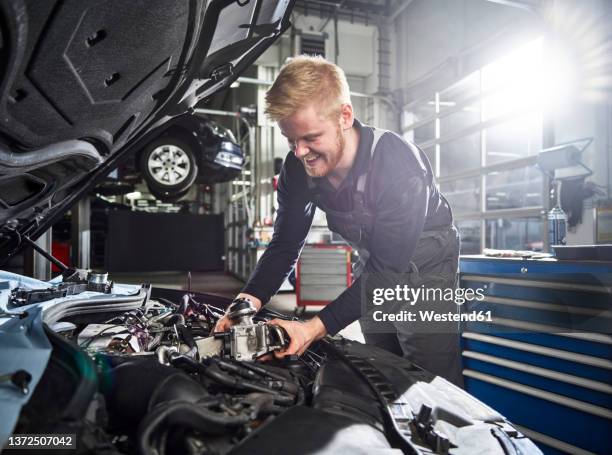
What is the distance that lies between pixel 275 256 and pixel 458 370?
2.87 feet

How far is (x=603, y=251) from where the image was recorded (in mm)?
1490

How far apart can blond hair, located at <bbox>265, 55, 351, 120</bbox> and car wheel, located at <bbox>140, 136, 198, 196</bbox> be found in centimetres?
331

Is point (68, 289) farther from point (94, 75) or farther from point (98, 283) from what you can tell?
point (94, 75)

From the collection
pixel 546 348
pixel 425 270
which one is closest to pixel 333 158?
pixel 425 270

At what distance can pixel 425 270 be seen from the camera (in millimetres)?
1579

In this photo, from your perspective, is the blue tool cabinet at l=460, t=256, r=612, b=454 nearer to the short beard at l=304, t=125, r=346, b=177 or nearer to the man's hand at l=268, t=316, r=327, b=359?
the short beard at l=304, t=125, r=346, b=177

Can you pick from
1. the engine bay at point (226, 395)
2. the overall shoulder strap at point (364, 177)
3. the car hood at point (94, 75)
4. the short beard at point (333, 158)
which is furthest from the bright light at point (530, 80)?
the engine bay at point (226, 395)

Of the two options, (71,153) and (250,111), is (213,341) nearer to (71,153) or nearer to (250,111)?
(71,153)

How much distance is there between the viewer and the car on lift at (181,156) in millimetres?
4406

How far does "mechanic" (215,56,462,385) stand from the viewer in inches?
50.9

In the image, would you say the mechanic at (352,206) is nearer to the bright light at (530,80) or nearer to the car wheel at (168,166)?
the bright light at (530,80)

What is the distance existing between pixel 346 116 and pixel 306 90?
18cm
